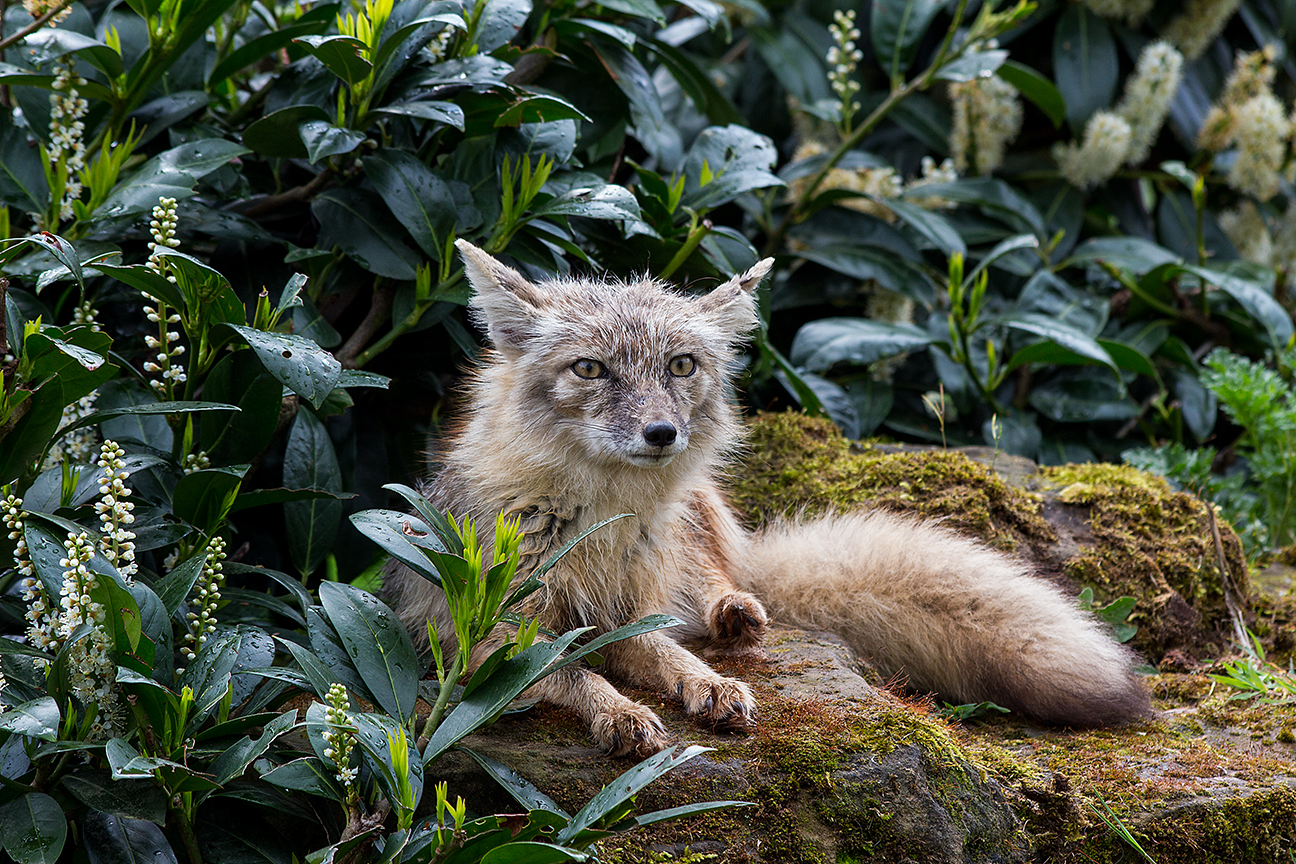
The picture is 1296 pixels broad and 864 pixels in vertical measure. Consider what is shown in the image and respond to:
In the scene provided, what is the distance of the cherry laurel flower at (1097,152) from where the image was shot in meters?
6.45

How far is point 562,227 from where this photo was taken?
160 inches

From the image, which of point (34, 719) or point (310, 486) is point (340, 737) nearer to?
point (34, 719)

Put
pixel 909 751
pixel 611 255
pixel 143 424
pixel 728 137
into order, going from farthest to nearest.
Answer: pixel 728 137 < pixel 611 255 < pixel 143 424 < pixel 909 751

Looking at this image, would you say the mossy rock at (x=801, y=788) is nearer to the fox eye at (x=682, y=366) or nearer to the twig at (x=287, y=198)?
the fox eye at (x=682, y=366)

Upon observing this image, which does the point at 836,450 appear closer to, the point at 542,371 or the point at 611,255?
the point at 611,255

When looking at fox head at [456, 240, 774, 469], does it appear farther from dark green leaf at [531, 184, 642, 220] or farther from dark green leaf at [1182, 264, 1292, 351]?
dark green leaf at [1182, 264, 1292, 351]

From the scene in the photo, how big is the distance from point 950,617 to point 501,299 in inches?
75.7

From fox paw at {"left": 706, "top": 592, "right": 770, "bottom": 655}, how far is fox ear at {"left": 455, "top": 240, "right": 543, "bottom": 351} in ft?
3.74

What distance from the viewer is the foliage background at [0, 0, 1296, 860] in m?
3.04

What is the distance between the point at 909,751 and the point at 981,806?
0.81 feet

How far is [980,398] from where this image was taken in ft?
19.1

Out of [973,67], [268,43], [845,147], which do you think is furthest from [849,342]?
[268,43]

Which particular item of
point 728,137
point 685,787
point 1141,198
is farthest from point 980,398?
point 685,787

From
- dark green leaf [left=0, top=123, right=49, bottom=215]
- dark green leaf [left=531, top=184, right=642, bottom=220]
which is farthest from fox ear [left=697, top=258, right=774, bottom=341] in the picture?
dark green leaf [left=0, top=123, right=49, bottom=215]
